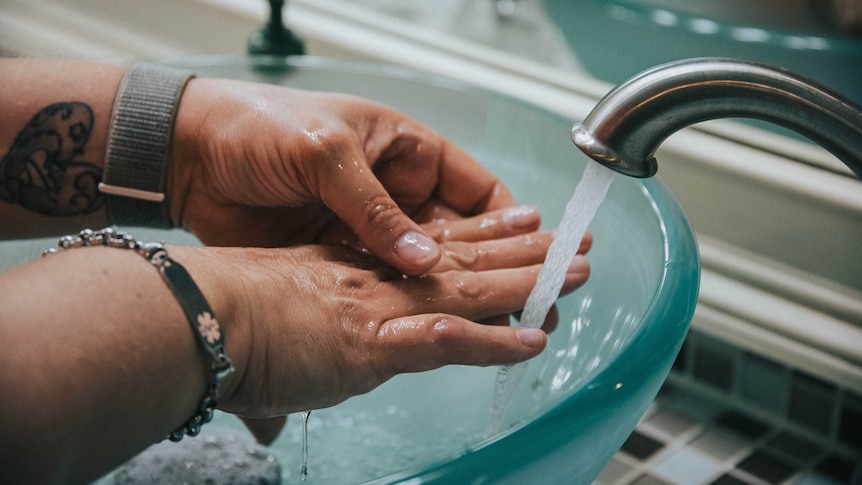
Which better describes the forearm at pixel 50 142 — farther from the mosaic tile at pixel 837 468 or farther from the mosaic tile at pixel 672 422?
the mosaic tile at pixel 837 468

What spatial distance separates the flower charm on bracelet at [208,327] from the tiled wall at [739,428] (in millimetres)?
346

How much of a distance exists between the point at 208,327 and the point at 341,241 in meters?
0.19

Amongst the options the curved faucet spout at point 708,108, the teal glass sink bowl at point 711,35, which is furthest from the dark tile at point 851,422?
the curved faucet spout at point 708,108

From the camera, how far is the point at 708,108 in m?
0.34

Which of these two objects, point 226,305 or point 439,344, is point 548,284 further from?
point 226,305

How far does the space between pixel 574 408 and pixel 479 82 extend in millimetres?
514

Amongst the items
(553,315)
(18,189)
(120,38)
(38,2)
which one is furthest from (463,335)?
(38,2)

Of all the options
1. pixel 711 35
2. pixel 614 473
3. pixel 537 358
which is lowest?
pixel 614 473

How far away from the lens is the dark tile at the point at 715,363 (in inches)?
26.4

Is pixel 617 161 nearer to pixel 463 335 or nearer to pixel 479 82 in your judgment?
pixel 463 335

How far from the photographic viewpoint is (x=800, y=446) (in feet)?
2.09

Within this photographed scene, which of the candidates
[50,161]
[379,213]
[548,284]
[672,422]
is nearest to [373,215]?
[379,213]

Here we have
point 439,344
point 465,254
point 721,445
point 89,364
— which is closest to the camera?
point 89,364

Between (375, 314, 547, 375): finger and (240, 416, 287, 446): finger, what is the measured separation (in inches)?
4.8
